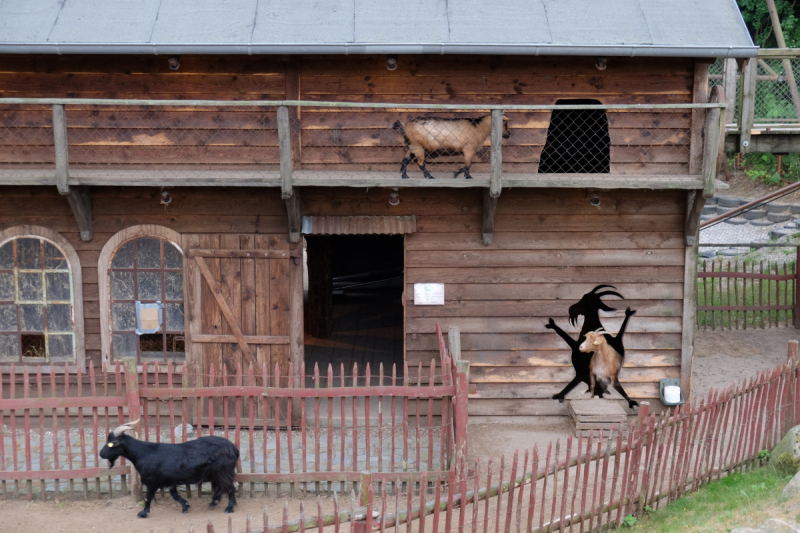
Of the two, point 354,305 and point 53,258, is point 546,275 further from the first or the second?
point 354,305

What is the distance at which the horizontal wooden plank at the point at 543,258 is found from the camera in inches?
404

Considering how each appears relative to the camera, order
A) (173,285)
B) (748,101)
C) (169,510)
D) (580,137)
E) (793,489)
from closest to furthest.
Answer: (793,489) < (169,510) < (173,285) < (748,101) < (580,137)

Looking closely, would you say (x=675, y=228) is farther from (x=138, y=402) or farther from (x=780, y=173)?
(x=780, y=173)

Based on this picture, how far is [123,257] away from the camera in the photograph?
10.2 metres

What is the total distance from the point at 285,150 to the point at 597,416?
5225mm

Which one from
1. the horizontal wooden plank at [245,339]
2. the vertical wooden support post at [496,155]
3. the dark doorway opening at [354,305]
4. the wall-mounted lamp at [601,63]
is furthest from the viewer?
the dark doorway opening at [354,305]

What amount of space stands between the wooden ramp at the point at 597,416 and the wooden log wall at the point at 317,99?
3.13 metres

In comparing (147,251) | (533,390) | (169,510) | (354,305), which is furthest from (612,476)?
(354,305)

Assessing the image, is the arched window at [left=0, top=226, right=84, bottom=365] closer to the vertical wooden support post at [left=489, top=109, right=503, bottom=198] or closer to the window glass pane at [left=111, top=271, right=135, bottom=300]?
the window glass pane at [left=111, top=271, right=135, bottom=300]

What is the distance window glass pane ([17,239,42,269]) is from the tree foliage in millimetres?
24709

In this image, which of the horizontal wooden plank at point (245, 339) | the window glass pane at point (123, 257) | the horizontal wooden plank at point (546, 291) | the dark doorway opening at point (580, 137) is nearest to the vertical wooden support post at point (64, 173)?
the window glass pane at point (123, 257)

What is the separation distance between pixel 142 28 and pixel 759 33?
2532 cm

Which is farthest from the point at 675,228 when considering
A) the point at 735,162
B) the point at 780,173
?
the point at 735,162

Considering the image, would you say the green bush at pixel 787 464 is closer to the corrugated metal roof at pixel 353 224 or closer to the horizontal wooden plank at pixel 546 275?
the horizontal wooden plank at pixel 546 275
